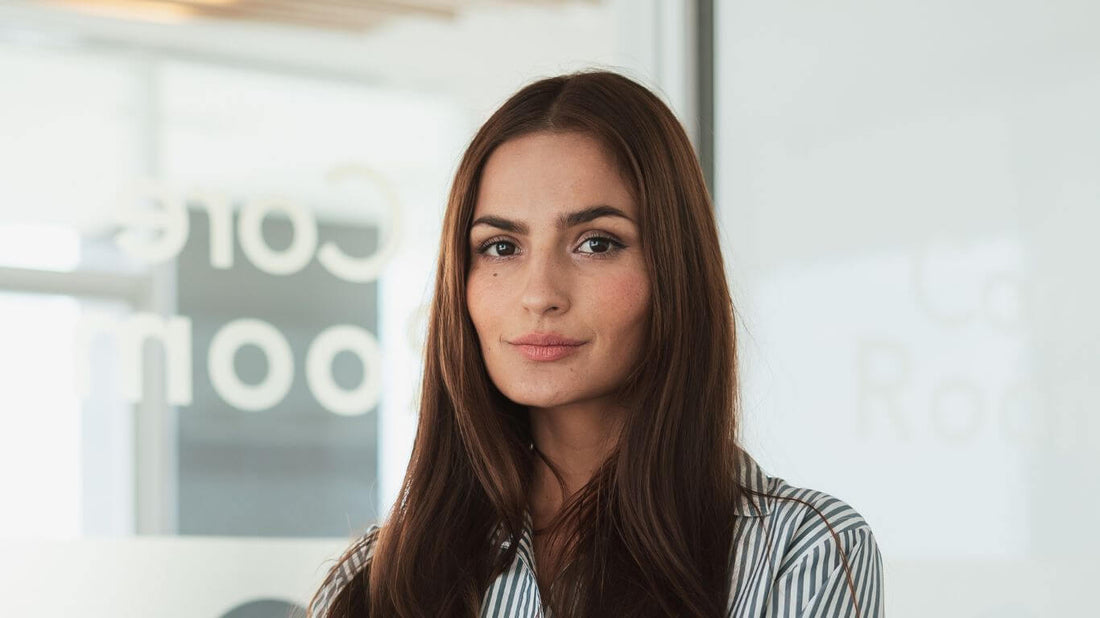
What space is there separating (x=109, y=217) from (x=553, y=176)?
1.58 metres

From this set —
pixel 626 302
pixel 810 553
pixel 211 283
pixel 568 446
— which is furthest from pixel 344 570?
pixel 211 283

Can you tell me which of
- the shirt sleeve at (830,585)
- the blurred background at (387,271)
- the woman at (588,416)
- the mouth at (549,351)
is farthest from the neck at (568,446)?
the blurred background at (387,271)

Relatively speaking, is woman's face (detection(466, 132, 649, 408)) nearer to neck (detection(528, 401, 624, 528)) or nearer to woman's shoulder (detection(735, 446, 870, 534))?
neck (detection(528, 401, 624, 528))

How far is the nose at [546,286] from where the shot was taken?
1792 millimetres

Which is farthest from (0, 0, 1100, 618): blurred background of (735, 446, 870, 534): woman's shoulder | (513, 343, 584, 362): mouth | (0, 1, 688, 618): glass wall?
(513, 343, 584, 362): mouth

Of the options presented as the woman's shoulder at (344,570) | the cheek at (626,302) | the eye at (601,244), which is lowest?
the woman's shoulder at (344,570)

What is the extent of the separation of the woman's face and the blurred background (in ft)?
3.15

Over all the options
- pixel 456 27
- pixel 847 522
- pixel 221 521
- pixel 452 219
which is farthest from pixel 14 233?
pixel 847 522

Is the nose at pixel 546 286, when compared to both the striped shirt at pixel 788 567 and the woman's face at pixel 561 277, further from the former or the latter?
the striped shirt at pixel 788 567

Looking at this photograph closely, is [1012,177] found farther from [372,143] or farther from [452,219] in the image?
[372,143]

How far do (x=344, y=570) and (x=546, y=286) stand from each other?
57 centimetres

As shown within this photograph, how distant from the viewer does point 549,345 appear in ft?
5.96

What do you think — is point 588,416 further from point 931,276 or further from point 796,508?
point 931,276

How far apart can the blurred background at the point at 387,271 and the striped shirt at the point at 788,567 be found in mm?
906
